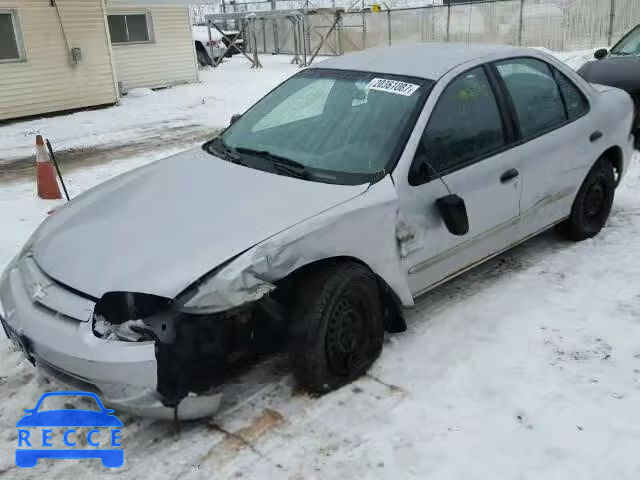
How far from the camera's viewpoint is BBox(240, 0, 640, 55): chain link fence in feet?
63.3

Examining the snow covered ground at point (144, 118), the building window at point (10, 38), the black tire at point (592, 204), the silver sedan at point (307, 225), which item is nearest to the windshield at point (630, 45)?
the black tire at point (592, 204)

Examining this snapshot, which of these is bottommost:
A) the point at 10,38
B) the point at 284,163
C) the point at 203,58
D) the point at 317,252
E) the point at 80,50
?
the point at 203,58

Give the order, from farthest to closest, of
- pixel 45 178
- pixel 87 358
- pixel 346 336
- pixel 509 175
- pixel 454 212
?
pixel 45 178 < pixel 509 175 < pixel 454 212 < pixel 346 336 < pixel 87 358

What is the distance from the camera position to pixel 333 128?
143 inches

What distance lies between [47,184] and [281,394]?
4.77 metres

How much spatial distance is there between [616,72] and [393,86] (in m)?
5.03

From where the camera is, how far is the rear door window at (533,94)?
4.07 meters

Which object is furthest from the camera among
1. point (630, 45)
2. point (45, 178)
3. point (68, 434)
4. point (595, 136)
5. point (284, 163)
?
point (630, 45)

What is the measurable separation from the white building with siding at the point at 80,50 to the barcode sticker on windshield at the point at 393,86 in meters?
11.0

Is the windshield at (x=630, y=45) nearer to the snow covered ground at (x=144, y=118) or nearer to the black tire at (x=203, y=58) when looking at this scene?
the snow covered ground at (x=144, y=118)

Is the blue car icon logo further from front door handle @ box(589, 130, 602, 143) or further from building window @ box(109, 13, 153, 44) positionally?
building window @ box(109, 13, 153, 44)

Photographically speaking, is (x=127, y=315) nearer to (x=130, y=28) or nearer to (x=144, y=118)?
(x=144, y=118)

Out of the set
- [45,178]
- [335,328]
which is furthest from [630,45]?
[45,178]

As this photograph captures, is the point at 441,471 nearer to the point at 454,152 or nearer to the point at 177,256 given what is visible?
the point at 177,256
